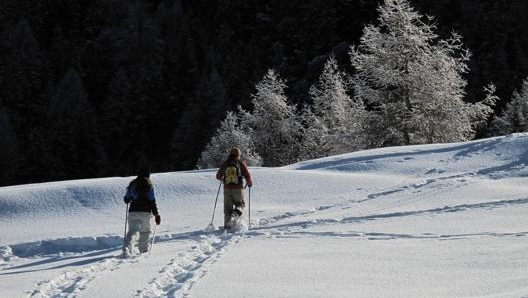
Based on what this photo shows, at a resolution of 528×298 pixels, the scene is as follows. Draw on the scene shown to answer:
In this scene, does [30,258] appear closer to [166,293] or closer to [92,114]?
[166,293]

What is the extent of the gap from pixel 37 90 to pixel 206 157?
7679 cm

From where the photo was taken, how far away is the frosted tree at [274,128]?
48.5 metres

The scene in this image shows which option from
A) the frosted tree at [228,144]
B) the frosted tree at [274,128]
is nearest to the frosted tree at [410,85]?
the frosted tree at [274,128]

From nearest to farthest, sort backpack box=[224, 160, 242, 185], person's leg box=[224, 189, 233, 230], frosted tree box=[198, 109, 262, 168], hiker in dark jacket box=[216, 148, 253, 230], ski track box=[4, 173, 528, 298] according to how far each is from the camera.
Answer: ski track box=[4, 173, 528, 298] < person's leg box=[224, 189, 233, 230] < hiker in dark jacket box=[216, 148, 253, 230] < backpack box=[224, 160, 242, 185] < frosted tree box=[198, 109, 262, 168]

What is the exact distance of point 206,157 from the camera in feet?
183

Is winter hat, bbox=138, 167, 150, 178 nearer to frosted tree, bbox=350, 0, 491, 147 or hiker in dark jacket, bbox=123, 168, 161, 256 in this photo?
hiker in dark jacket, bbox=123, 168, 161, 256

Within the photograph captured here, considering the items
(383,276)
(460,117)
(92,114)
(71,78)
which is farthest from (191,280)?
(71,78)

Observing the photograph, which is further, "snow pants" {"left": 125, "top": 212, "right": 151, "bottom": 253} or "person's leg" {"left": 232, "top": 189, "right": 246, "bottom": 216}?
"person's leg" {"left": 232, "top": 189, "right": 246, "bottom": 216}

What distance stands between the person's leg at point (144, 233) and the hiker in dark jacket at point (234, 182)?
2237 millimetres

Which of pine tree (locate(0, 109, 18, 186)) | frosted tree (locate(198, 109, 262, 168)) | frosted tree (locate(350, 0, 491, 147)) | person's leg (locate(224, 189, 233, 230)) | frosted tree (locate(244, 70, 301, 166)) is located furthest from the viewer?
pine tree (locate(0, 109, 18, 186))

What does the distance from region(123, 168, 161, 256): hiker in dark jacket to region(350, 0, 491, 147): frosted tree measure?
72.0ft

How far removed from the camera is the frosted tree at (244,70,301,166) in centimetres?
4853

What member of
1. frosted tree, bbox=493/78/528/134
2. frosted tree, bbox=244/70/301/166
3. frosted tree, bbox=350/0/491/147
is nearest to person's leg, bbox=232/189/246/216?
frosted tree, bbox=350/0/491/147

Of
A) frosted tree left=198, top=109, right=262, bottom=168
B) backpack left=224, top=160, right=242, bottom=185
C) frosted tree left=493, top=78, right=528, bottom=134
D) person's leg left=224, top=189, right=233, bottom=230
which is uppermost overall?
frosted tree left=493, top=78, right=528, bottom=134
